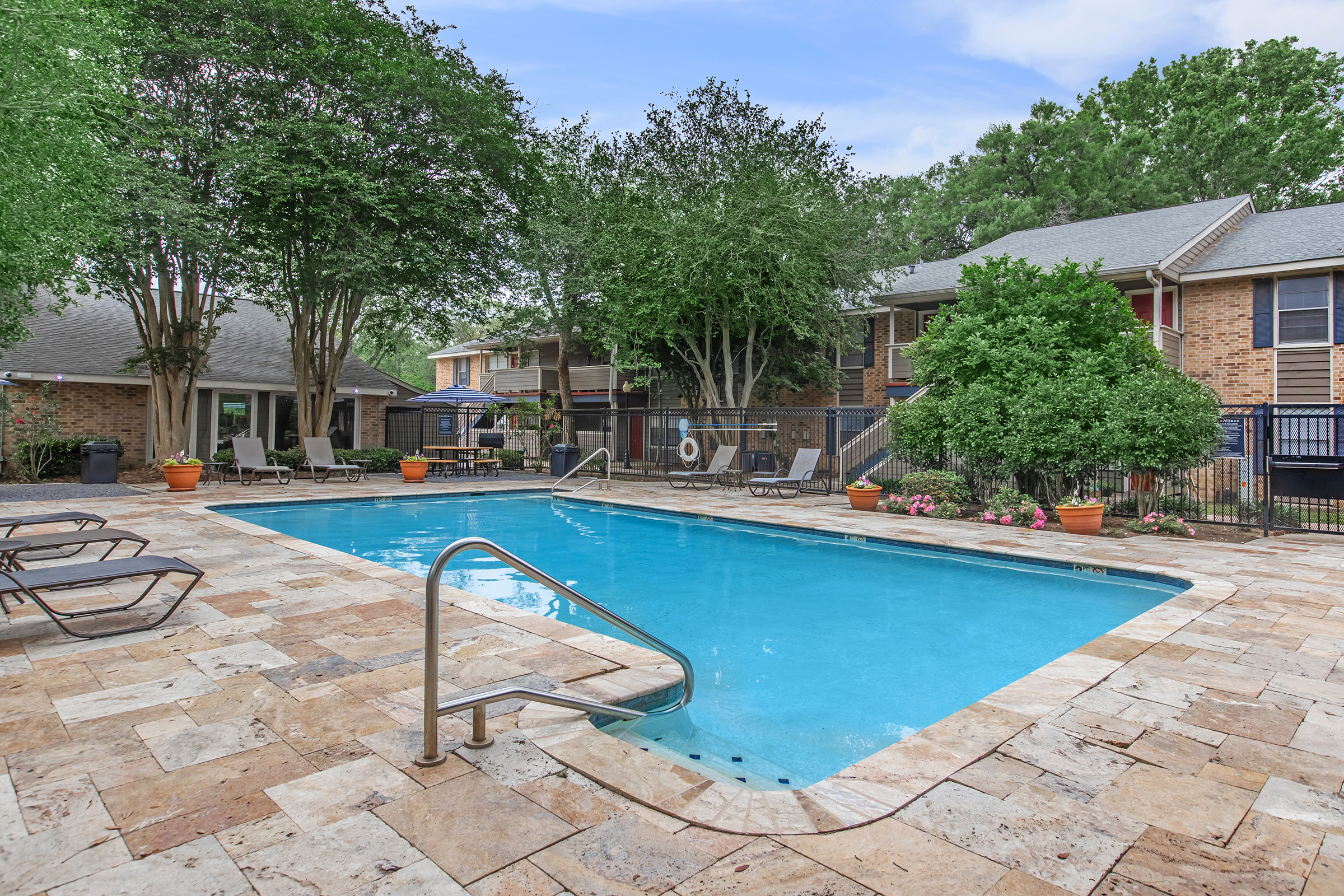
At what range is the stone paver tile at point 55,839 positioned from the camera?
181cm

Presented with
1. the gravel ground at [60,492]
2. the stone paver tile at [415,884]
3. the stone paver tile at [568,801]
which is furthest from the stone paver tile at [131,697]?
the gravel ground at [60,492]

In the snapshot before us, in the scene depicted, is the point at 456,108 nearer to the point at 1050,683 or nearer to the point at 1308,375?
the point at 1050,683

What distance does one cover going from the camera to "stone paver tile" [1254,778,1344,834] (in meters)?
2.16

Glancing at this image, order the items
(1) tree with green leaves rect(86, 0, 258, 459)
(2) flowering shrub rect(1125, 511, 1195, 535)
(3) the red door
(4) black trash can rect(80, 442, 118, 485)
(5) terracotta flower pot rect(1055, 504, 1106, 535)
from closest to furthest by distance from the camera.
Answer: (2) flowering shrub rect(1125, 511, 1195, 535) → (5) terracotta flower pot rect(1055, 504, 1106, 535) → (1) tree with green leaves rect(86, 0, 258, 459) → (4) black trash can rect(80, 442, 118, 485) → (3) the red door

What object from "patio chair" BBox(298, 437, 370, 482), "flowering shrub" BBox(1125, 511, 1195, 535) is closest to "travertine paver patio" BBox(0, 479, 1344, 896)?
"flowering shrub" BBox(1125, 511, 1195, 535)

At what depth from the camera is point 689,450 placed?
1645 centimetres

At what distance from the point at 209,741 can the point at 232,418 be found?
18605 mm

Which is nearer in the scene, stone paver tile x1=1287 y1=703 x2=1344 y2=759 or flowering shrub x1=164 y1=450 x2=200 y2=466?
stone paver tile x1=1287 y1=703 x2=1344 y2=759

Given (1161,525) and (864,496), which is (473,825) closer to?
(1161,525)

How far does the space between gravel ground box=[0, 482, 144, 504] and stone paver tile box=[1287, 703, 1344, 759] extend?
14.0 m

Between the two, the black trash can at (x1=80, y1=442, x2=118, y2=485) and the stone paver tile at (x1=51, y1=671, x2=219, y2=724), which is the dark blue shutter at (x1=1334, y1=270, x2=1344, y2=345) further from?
the black trash can at (x1=80, y1=442, x2=118, y2=485)

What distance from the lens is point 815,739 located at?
345 cm

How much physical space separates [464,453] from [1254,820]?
58.0 ft

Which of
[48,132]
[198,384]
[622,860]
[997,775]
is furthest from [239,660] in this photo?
[198,384]
